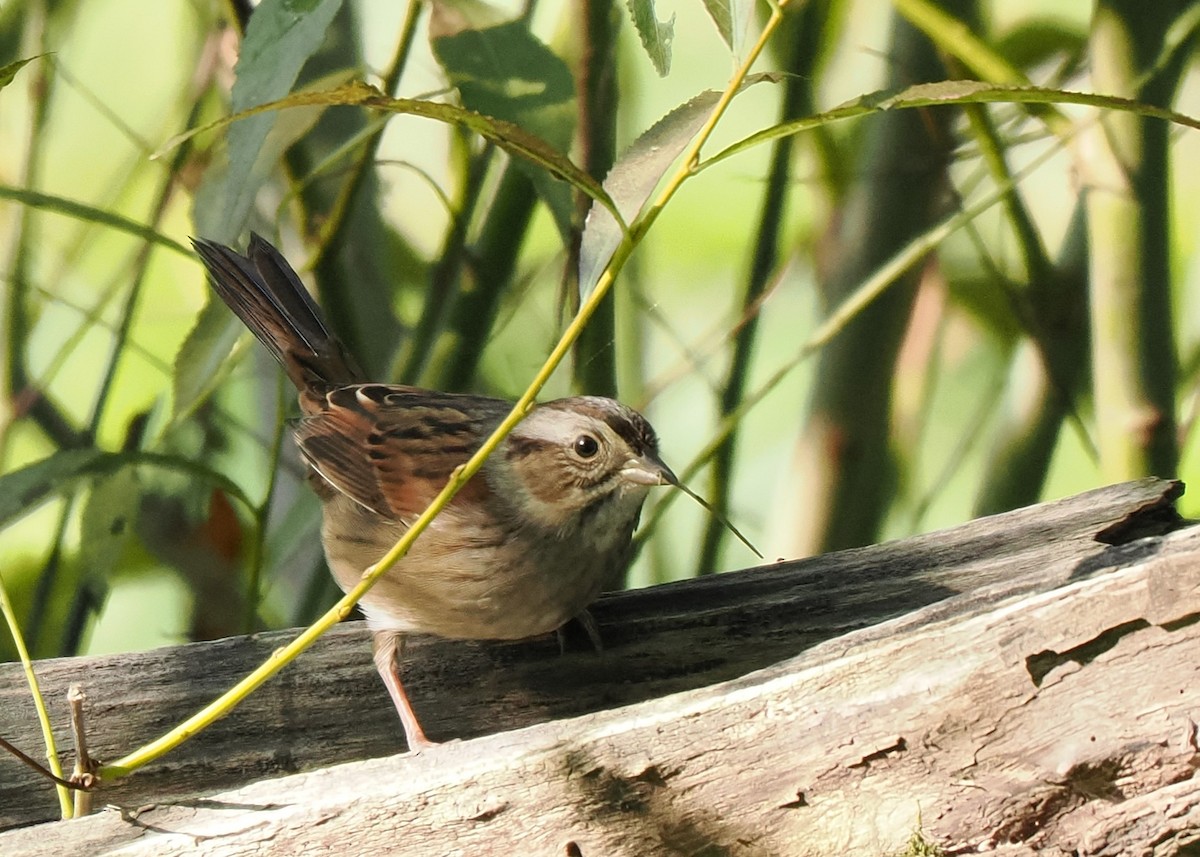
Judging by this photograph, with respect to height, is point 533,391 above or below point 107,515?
below

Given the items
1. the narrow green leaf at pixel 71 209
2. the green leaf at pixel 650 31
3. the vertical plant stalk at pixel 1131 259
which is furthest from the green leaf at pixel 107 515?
the vertical plant stalk at pixel 1131 259

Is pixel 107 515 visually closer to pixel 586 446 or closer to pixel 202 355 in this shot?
pixel 202 355

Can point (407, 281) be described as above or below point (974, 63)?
above

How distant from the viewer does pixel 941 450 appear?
2.69 metres

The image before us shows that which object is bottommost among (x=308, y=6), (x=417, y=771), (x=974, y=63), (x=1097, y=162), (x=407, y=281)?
(x=417, y=771)

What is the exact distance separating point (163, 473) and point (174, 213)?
2.06 ft

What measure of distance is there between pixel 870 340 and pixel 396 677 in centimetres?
108

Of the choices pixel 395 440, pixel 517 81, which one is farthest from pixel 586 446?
pixel 517 81

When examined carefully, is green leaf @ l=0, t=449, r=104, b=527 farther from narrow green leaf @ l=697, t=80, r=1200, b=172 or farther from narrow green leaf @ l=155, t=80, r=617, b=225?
narrow green leaf @ l=697, t=80, r=1200, b=172

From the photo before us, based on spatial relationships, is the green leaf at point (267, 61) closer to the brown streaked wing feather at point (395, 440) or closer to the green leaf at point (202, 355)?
the green leaf at point (202, 355)

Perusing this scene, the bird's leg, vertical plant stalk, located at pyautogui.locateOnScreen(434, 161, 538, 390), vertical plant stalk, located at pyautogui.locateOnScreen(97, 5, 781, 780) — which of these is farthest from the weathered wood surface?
vertical plant stalk, located at pyautogui.locateOnScreen(434, 161, 538, 390)

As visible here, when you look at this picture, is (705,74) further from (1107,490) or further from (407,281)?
(1107,490)

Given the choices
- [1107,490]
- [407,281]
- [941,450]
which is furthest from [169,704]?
[941,450]

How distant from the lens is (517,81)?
1.61 metres
